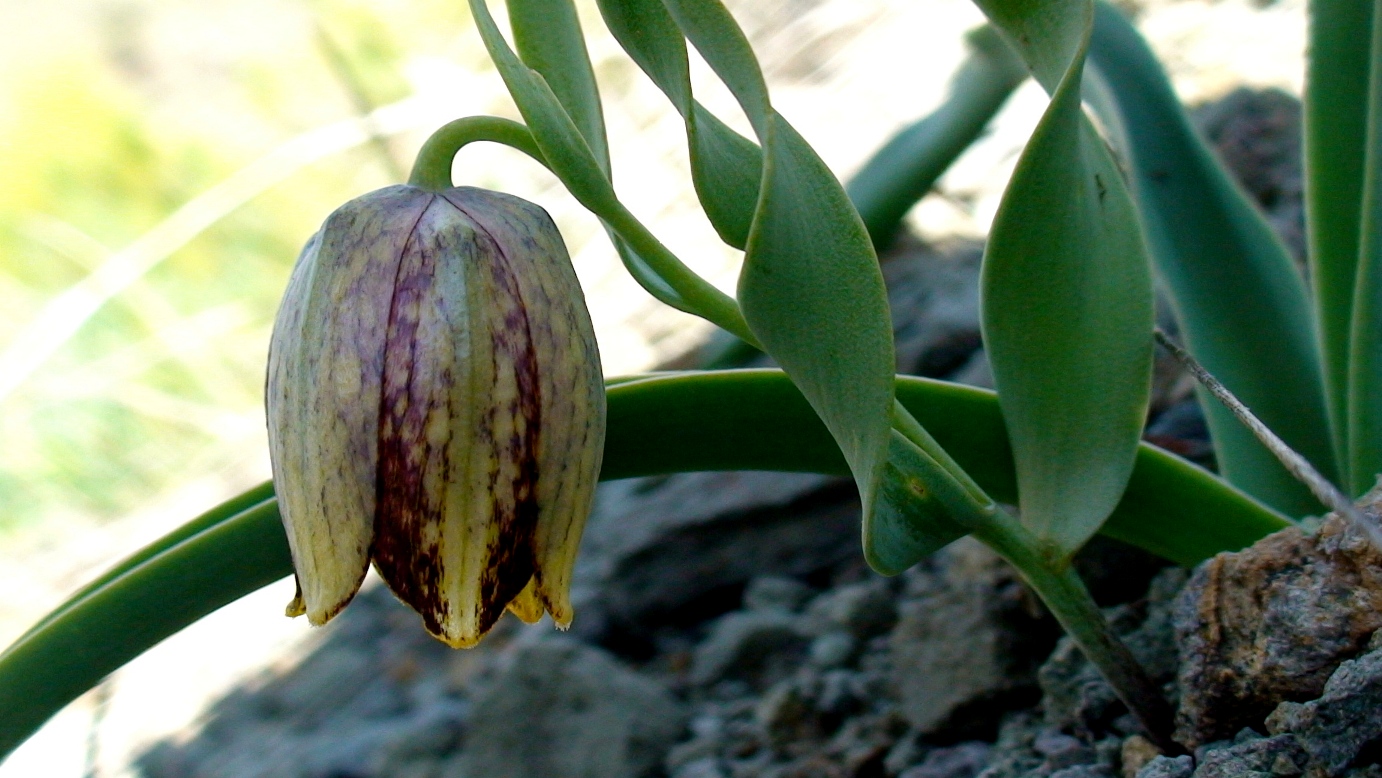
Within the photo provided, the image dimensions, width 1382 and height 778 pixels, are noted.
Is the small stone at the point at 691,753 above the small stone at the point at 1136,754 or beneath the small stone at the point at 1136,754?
beneath

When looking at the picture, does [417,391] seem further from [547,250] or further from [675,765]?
[675,765]

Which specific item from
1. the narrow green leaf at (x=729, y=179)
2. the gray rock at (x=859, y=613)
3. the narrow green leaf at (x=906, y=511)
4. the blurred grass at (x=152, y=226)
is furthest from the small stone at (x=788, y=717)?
the blurred grass at (x=152, y=226)

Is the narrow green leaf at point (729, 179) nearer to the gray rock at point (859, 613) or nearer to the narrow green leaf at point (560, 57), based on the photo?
the narrow green leaf at point (560, 57)

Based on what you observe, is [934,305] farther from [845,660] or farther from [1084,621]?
[1084,621]

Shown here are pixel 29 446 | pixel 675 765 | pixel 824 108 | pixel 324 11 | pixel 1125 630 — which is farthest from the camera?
pixel 324 11

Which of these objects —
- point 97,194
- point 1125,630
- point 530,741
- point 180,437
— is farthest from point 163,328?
point 1125,630

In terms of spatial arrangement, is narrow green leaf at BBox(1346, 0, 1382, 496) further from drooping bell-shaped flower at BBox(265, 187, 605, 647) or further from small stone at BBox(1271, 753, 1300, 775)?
drooping bell-shaped flower at BBox(265, 187, 605, 647)
